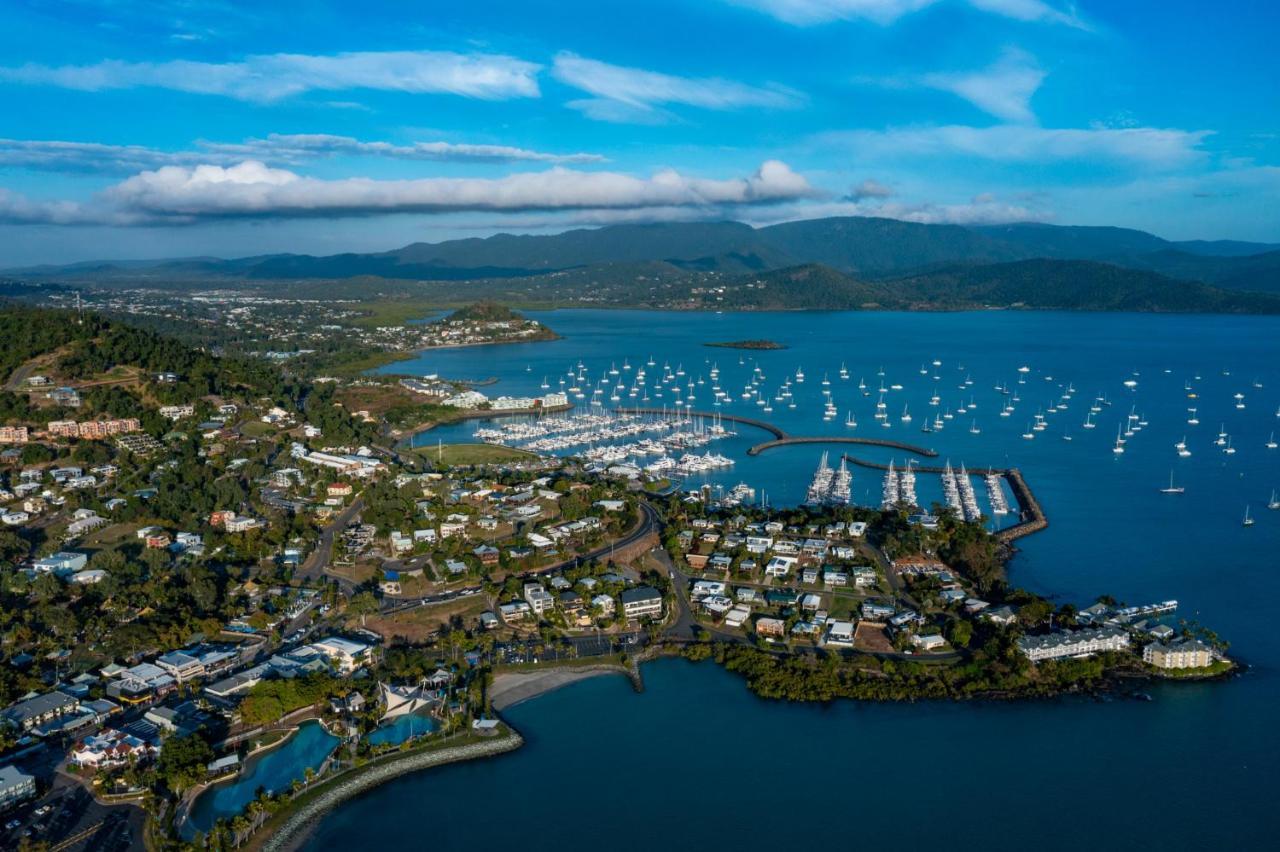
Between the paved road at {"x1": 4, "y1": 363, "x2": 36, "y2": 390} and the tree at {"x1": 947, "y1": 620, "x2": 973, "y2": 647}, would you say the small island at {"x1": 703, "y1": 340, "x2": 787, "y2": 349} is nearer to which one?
the paved road at {"x1": 4, "y1": 363, "x2": 36, "y2": 390}

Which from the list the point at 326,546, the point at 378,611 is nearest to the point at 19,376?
the point at 326,546

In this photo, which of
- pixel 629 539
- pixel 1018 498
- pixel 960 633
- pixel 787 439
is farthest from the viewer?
pixel 787 439

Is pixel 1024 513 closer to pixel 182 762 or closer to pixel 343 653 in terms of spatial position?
pixel 343 653

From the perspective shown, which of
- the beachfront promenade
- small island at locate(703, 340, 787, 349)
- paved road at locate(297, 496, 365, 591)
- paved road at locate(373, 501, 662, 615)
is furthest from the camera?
small island at locate(703, 340, 787, 349)

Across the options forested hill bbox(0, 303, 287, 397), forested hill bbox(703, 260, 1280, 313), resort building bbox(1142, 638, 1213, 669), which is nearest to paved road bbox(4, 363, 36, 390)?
forested hill bbox(0, 303, 287, 397)

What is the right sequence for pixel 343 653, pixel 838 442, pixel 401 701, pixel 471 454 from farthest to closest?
pixel 838 442 < pixel 471 454 < pixel 343 653 < pixel 401 701

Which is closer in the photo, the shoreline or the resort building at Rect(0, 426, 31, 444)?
the shoreline

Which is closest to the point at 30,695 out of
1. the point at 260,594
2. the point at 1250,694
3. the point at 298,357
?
the point at 260,594
